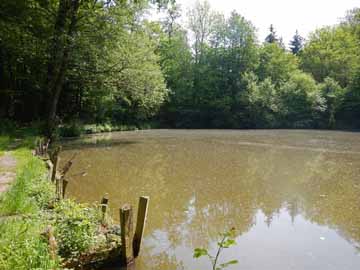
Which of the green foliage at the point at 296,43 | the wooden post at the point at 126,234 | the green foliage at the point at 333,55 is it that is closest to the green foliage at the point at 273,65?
the green foliage at the point at 333,55

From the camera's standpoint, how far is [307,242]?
5.39 m

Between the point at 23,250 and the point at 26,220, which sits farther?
the point at 26,220

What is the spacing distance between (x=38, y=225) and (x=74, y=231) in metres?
0.42

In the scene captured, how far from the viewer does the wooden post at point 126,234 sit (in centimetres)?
402

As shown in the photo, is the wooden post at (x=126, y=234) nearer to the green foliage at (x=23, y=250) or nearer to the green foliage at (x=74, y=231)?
the green foliage at (x=74, y=231)

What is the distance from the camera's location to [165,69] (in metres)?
35.3

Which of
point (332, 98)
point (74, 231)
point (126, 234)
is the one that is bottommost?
point (126, 234)

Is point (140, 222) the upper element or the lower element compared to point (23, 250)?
lower

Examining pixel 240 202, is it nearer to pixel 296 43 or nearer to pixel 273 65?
pixel 273 65

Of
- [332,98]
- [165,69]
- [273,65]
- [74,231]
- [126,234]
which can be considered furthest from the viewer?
[273,65]

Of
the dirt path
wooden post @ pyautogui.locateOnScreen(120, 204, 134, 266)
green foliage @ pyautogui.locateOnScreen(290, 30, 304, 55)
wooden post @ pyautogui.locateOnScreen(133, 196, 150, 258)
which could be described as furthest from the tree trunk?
green foliage @ pyautogui.locateOnScreen(290, 30, 304, 55)

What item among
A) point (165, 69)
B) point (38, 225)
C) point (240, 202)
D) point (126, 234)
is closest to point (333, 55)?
point (165, 69)

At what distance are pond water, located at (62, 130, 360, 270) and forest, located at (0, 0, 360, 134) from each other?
5.05 metres

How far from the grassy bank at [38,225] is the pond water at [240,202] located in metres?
0.98
